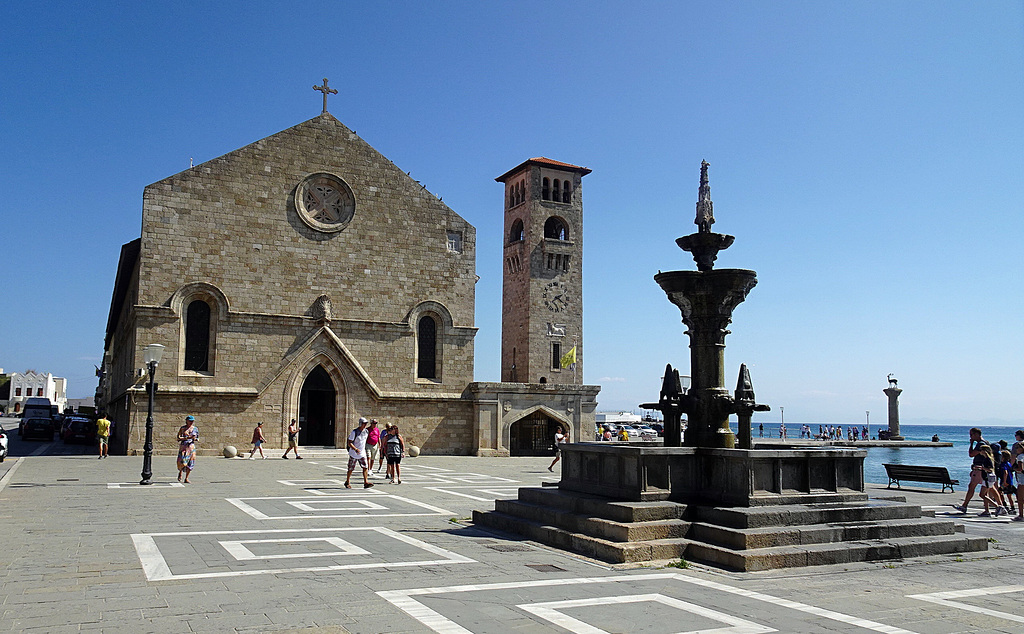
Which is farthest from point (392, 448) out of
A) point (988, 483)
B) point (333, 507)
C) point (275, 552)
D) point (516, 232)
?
point (516, 232)

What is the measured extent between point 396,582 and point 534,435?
2930 centimetres

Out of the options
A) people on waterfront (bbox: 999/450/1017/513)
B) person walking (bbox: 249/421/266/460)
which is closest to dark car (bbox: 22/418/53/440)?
person walking (bbox: 249/421/266/460)

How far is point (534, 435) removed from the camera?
3744 cm

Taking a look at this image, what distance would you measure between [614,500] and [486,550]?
1957 millimetres

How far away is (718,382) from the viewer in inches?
494

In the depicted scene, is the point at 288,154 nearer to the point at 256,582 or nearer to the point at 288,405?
the point at 288,405

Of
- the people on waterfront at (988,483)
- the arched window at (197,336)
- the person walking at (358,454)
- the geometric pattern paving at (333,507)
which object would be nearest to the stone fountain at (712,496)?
the geometric pattern paving at (333,507)

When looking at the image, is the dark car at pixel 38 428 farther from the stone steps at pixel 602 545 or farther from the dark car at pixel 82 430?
the stone steps at pixel 602 545

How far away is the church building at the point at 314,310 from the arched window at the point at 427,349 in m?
0.06

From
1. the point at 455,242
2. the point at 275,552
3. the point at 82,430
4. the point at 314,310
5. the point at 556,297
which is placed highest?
the point at 455,242

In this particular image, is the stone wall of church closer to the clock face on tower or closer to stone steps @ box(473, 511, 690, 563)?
the clock face on tower

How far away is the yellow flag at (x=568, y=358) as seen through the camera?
167 ft

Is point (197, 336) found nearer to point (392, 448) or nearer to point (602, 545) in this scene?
point (392, 448)

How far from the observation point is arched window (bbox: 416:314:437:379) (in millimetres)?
35469
